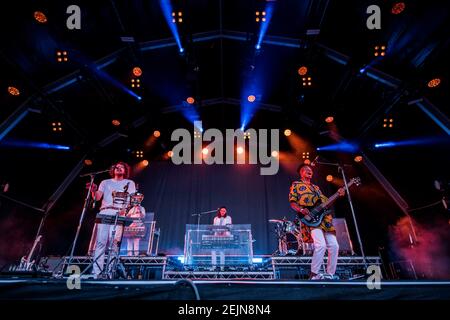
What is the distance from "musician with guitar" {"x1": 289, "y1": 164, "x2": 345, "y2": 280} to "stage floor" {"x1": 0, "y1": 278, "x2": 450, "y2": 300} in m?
2.26

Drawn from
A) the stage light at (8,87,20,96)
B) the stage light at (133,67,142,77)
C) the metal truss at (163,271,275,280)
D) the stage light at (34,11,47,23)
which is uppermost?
the stage light at (133,67,142,77)

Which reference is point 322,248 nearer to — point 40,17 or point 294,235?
point 294,235

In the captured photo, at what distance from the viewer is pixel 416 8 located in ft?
16.5

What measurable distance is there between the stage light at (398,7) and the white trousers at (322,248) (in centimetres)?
465

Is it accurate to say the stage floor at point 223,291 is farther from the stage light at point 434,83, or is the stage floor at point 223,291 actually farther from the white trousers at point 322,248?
the stage light at point 434,83

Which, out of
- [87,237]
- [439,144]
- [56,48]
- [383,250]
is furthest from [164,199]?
[439,144]

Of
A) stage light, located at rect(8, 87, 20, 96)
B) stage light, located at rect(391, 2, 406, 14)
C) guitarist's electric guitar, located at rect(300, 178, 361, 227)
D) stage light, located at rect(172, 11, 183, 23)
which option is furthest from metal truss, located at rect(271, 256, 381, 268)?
stage light, located at rect(8, 87, 20, 96)

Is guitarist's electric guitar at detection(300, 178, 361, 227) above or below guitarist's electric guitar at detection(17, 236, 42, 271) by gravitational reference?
above

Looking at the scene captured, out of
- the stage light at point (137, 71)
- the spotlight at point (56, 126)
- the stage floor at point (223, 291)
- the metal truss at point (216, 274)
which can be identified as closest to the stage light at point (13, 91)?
the spotlight at point (56, 126)

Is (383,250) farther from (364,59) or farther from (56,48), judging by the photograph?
(56,48)

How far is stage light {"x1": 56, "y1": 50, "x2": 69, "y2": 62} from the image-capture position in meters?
5.88

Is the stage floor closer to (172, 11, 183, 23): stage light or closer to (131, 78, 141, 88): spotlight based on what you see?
(172, 11, 183, 23): stage light

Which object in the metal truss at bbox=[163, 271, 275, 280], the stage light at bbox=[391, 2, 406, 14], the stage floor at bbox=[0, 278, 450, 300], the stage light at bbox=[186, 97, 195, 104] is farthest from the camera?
the stage light at bbox=[186, 97, 195, 104]

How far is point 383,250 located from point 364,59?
5560mm
